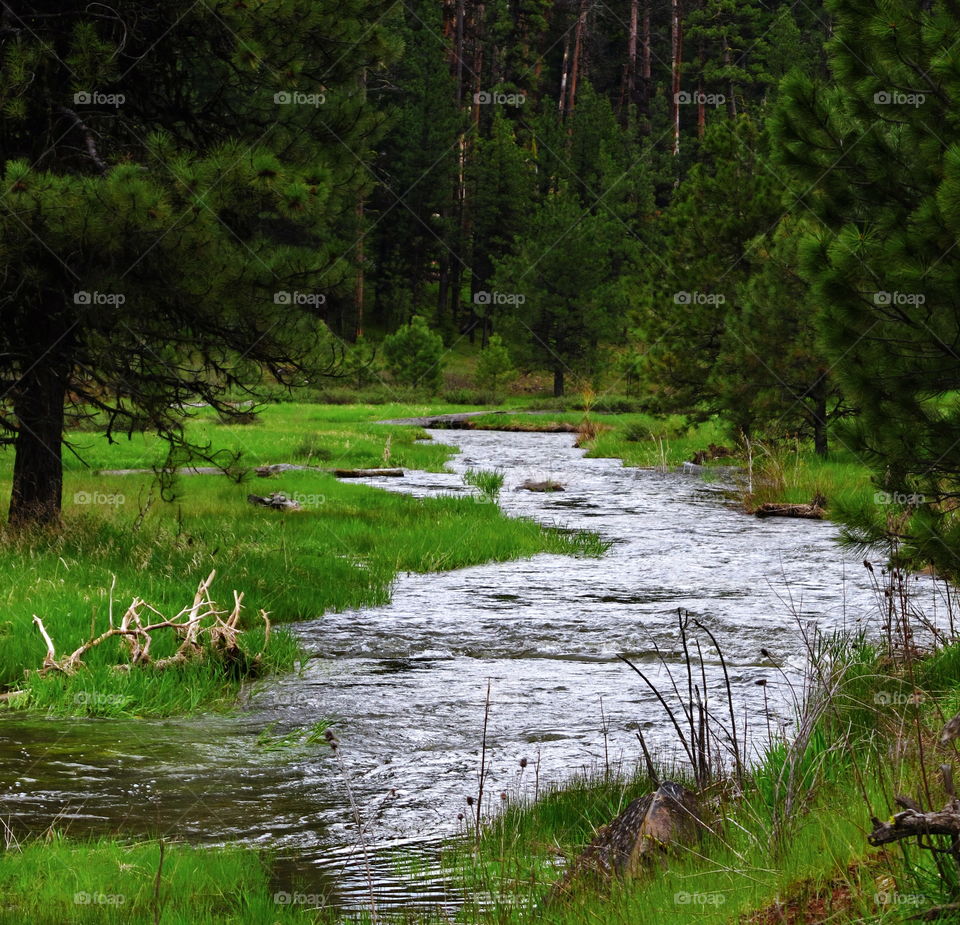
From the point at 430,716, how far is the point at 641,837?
2594 millimetres

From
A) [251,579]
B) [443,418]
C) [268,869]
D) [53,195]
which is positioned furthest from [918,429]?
[443,418]

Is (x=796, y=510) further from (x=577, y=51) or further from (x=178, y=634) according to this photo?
(x=577, y=51)

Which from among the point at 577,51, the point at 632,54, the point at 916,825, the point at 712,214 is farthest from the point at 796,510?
the point at 632,54

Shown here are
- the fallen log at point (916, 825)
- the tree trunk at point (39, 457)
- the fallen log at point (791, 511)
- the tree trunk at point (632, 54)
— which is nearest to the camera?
the fallen log at point (916, 825)

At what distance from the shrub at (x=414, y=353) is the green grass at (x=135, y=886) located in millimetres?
42454

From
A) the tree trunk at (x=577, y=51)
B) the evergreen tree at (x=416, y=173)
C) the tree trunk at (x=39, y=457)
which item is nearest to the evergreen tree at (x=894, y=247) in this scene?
the tree trunk at (x=39, y=457)

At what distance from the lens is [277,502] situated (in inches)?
591

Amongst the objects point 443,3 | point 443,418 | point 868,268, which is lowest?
point 443,418

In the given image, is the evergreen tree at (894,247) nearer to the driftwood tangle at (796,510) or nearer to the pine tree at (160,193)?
the pine tree at (160,193)

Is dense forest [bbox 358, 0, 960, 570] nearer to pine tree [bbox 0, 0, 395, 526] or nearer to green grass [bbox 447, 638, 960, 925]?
pine tree [bbox 0, 0, 395, 526]

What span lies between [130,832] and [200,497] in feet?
36.5

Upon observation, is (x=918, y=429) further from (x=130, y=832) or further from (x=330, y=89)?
(x=330, y=89)

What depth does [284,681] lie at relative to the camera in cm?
754

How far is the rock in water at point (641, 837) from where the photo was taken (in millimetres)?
4035
